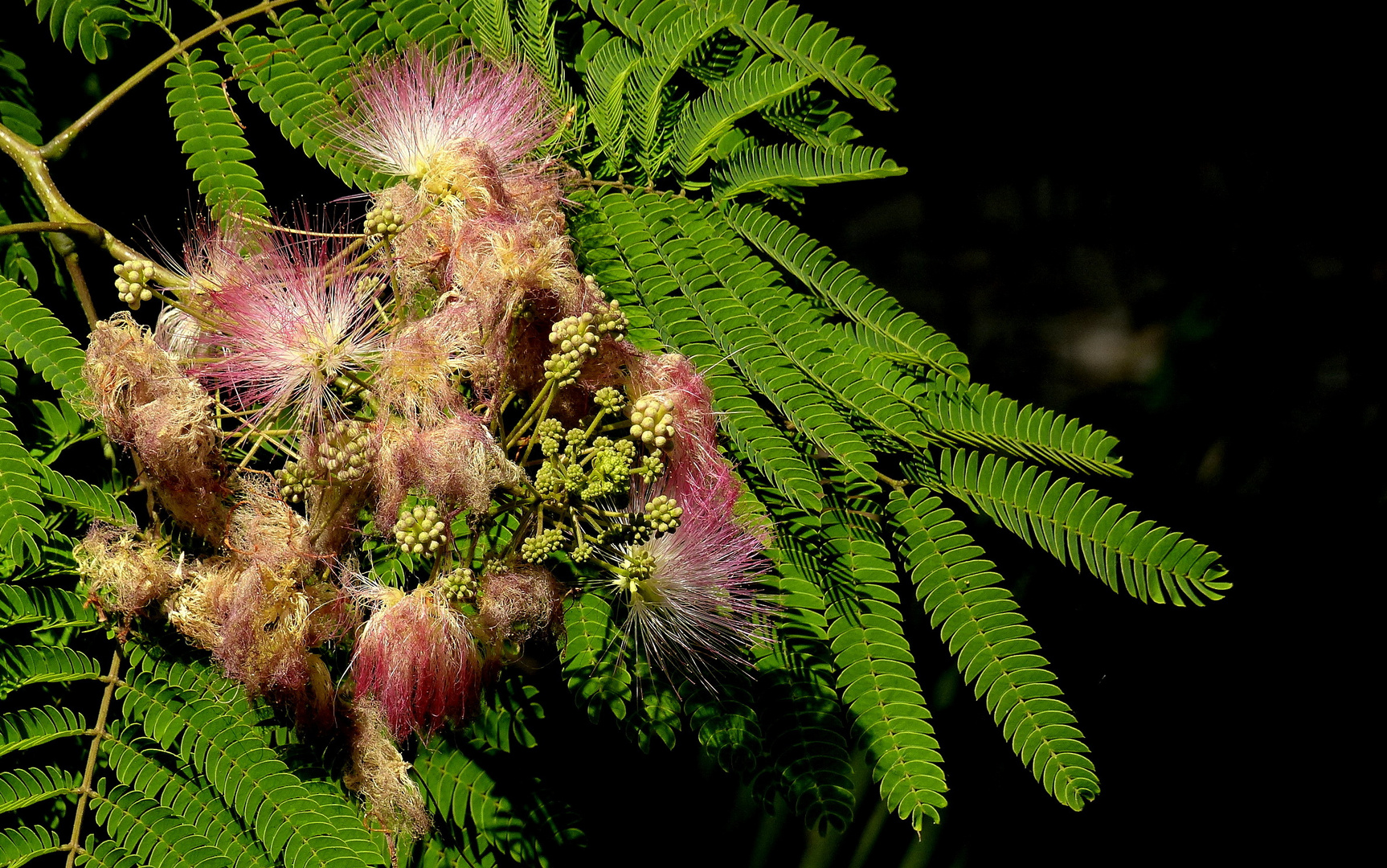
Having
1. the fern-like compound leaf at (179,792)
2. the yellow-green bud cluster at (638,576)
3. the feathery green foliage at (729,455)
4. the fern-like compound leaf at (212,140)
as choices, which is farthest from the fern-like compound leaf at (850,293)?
the fern-like compound leaf at (179,792)

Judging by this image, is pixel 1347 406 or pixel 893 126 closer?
pixel 893 126

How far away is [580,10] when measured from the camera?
1.96 m

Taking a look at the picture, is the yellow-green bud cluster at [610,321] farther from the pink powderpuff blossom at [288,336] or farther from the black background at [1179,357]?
the black background at [1179,357]

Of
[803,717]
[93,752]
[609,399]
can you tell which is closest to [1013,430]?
[803,717]

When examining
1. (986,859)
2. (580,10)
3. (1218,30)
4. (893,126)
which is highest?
(1218,30)

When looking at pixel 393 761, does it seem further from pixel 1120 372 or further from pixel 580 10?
pixel 1120 372

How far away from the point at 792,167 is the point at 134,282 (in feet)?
3.84

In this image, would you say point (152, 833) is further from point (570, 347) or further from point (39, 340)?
point (570, 347)

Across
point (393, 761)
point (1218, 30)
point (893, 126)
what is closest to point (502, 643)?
point (393, 761)

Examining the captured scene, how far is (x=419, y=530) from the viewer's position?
138 cm

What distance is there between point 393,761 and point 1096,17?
3.18 meters

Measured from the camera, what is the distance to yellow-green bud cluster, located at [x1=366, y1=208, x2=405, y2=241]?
157cm

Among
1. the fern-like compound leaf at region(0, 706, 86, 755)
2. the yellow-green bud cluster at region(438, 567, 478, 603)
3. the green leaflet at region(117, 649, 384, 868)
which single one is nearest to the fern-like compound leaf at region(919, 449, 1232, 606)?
the yellow-green bud cluster at region(438, 567, 478, 603)

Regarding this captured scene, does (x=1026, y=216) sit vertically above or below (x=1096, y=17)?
below
